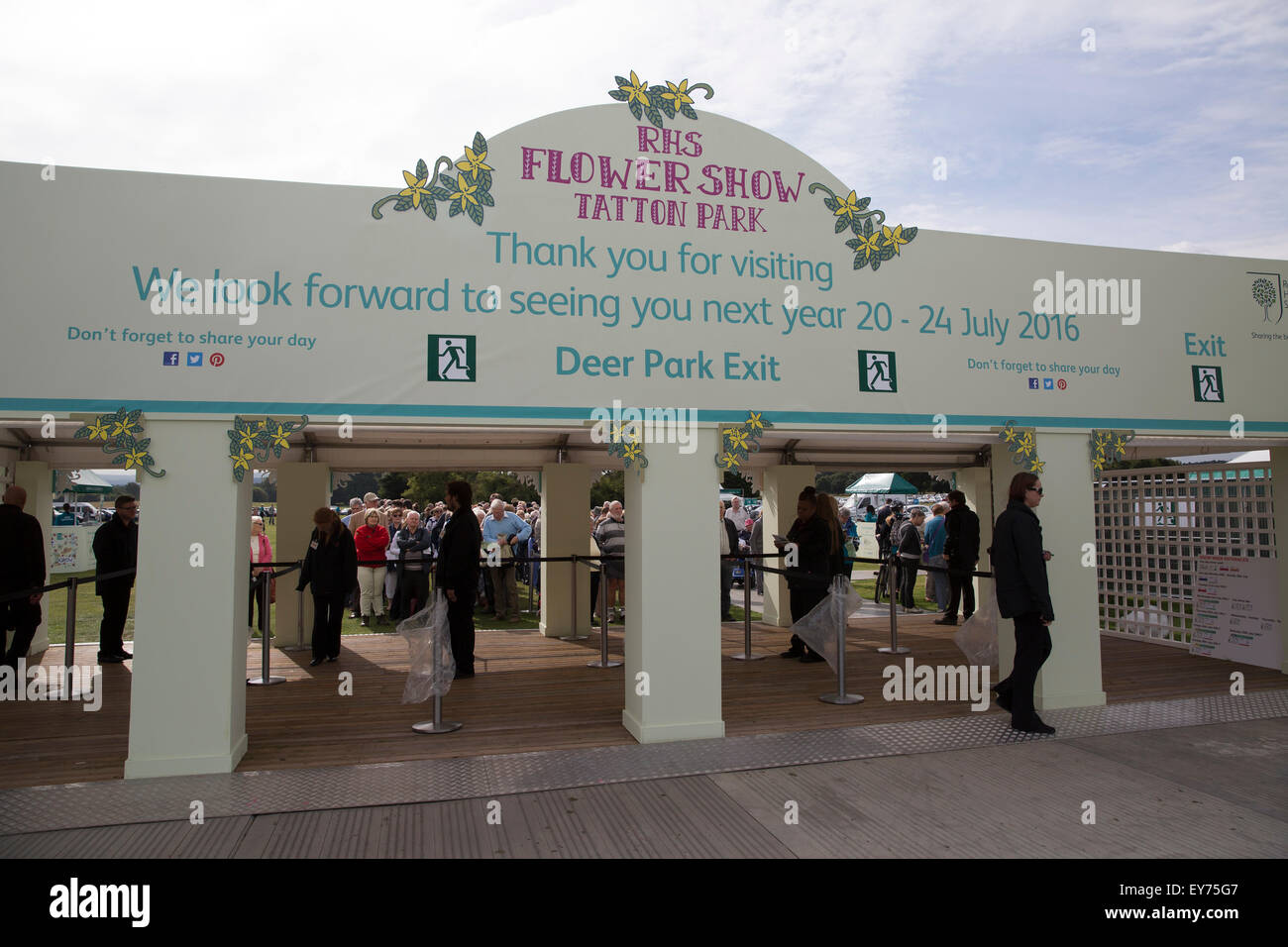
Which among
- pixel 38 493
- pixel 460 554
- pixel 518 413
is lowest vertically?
pixel 460 554

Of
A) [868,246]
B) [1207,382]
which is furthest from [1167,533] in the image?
[868,246]

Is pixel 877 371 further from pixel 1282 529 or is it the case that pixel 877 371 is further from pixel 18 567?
pixel 18 567

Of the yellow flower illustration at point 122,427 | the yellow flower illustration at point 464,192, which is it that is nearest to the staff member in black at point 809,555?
the yellow flower illustration at point 464,192

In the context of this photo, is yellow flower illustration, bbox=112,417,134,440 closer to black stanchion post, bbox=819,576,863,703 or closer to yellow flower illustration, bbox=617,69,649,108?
yellow flower illustration, bbox=617,69,649,108

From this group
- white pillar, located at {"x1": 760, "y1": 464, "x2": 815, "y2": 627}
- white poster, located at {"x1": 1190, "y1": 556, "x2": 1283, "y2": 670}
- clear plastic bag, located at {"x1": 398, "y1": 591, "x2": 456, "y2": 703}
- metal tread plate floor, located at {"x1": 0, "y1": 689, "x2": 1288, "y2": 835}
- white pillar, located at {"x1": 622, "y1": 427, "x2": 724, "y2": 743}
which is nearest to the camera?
metal tread plate floor, located at {"x1": 0, "y1": 689, "x2": 1288, "y2": 835}

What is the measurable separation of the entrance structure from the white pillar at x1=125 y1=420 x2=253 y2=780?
2 cm

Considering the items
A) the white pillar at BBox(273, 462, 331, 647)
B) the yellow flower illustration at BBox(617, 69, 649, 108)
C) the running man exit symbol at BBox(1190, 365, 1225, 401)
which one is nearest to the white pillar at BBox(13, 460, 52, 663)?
the white pillar at BBox(273, 462, 331, 647)

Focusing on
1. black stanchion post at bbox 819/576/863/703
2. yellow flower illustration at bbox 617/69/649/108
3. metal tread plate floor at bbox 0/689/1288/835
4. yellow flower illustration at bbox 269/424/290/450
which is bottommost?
metal tread plate floor at bbox 0/689/1288/835

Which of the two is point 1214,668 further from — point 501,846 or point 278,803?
point 278,803

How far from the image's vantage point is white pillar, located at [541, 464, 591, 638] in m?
10.3

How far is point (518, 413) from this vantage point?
18.3 ft

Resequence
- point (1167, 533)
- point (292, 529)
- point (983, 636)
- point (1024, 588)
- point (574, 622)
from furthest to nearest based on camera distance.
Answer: point (574, 622) < point (292, 529) < point (1167, 533) < point (983, 636) < point (1024, 588)

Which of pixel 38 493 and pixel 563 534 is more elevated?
pixel 38 493

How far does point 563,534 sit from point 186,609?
5587 millimetres
